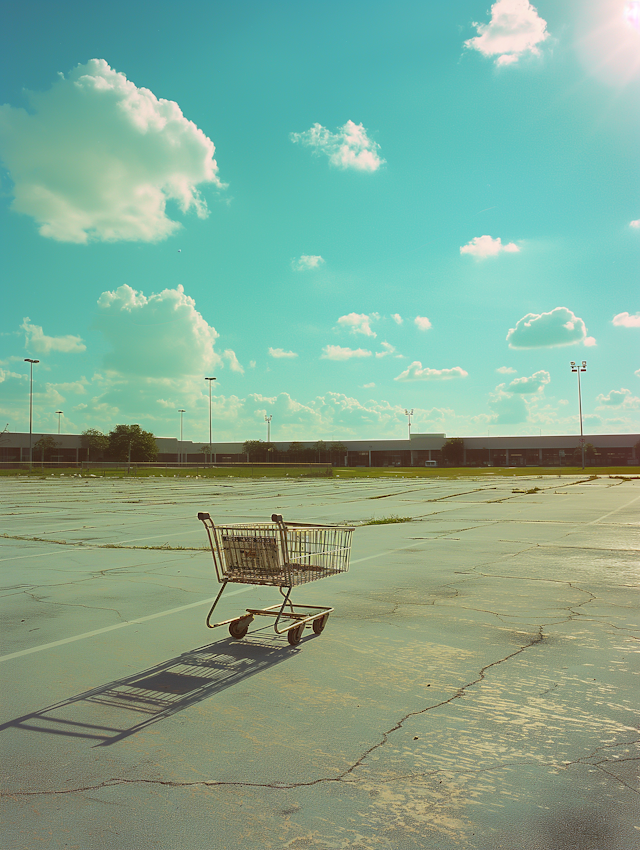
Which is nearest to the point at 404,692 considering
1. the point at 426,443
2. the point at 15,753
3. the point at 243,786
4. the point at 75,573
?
the point at 243,786

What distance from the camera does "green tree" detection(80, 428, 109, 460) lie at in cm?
11625

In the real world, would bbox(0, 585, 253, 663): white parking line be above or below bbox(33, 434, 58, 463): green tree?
below

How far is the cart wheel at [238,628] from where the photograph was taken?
243 inches

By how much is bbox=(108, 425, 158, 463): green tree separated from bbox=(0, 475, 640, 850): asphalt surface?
10842 cm

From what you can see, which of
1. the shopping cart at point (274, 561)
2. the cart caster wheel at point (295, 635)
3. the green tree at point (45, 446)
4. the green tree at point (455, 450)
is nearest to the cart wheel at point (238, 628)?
the shopping cart at point (274, 561)

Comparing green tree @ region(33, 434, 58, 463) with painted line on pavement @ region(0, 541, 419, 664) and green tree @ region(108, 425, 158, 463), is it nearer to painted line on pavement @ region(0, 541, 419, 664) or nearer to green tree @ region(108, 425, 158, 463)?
green tree @ region(108, 425, 158, 463)

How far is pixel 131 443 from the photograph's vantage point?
368 ft

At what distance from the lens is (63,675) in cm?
512

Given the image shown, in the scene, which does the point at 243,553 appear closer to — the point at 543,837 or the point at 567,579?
the point at 543,837

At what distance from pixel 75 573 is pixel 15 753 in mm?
6365

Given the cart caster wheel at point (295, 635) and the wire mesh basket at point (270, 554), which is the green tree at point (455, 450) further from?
the cart caster wheel at point (295, 635)

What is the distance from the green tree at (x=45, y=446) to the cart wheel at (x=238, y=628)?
107775mm

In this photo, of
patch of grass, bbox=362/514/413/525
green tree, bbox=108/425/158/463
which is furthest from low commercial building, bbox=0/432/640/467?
patch of grass, bbox=362/514/413/525

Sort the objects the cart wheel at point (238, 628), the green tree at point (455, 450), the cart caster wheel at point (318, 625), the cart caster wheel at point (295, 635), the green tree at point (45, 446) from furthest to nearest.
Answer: the green tree at point (455, 450) < the green tree at point (45, 446) < the cart caster wheel at point (318, 625) < the cart wheel at point (238, 628) < the cart caster wheel at point (295, 635)
